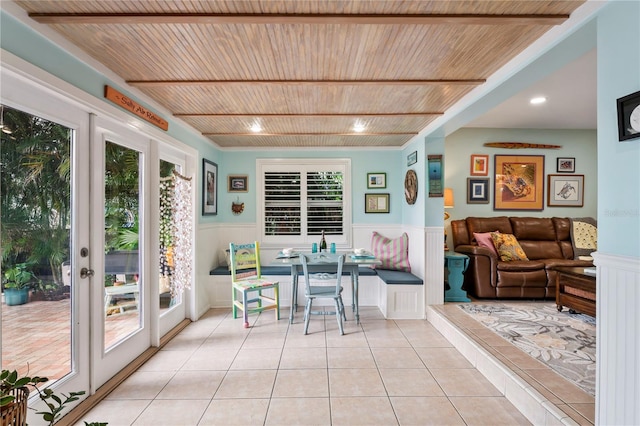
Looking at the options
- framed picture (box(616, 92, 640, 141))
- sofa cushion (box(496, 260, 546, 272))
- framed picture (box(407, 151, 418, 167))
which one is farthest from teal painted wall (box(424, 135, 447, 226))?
framed picture (box(616, 92, 640, 141))

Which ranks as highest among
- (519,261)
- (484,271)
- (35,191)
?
(35,191)

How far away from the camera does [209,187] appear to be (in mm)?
4449

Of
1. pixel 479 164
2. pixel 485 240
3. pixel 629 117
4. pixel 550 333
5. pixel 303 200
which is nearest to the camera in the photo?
pixel 629 117

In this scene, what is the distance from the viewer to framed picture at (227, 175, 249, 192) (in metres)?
4.92

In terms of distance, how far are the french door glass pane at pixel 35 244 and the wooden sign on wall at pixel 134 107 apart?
0.43 meters

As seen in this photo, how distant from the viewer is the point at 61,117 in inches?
79.0

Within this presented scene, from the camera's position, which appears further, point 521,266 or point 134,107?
point 521,266

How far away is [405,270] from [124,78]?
3825 mm

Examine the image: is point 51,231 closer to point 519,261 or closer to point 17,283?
point 17,283

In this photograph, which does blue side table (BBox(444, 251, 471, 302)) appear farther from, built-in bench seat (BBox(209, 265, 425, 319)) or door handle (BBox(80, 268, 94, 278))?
door handle (BBox(80, 268, 94, 278))

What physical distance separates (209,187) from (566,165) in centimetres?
556

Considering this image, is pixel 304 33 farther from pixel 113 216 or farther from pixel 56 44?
pixel 113 216

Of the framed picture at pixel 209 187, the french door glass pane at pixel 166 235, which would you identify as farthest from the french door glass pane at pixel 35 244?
the framed picture at pixel 209 187

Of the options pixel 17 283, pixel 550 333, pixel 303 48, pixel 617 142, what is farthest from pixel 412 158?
pixel 17 283
